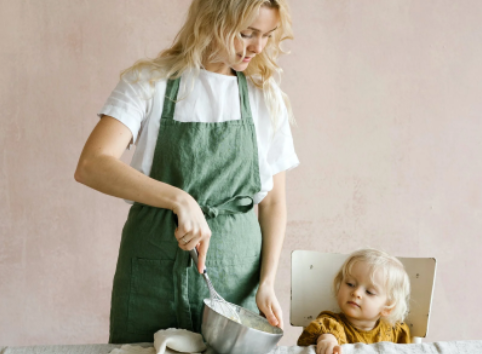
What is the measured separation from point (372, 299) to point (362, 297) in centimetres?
3

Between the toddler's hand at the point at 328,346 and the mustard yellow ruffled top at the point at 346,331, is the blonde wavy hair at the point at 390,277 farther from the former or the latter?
the toddler's hand at the point at 328,346

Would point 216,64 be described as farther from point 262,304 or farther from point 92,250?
point 92,250

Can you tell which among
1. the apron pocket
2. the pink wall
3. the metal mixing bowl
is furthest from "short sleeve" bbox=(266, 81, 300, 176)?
the pink wall

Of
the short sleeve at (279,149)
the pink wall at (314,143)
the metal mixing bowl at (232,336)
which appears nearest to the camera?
the metal mixing bowl at (232,336)

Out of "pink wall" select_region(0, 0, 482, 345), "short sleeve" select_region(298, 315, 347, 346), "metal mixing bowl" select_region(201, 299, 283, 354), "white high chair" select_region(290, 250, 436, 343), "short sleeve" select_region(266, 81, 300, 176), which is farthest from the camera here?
"pink wall" select_region(0, 0, 482, 345)

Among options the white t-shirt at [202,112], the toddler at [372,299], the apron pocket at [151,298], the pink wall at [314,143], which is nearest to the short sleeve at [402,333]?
the toddler at [372,299]

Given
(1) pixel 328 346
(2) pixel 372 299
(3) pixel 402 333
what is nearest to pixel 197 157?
(1) pixel 328 346

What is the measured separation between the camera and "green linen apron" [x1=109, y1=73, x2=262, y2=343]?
1189 millimetres

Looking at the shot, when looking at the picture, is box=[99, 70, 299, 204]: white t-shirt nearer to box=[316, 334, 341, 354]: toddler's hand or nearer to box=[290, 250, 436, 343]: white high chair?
box=[290, 250, 436, 343]: white high chair

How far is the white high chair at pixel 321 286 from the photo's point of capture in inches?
58.5

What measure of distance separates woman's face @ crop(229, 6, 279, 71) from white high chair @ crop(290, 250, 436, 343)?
59cm

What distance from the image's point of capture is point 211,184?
1.23 meters

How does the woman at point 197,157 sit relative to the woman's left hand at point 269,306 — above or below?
above

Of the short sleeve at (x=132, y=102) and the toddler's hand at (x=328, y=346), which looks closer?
the toddler's hand at (x=328, y=346)
